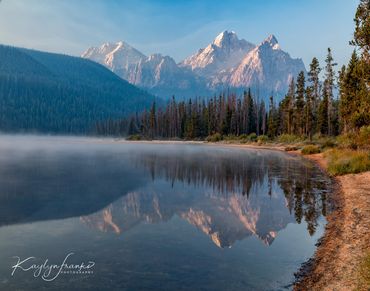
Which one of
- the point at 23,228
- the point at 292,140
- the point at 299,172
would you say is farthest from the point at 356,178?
the point at 292,140

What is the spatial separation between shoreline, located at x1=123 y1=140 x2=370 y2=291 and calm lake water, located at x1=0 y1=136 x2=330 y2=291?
16.2 inches

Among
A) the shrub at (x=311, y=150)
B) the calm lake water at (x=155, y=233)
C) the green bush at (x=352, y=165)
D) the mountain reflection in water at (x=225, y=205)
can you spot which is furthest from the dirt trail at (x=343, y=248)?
the shrub at (x=311, y=150)

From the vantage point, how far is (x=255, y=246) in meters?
12.1

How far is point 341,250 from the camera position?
1091 cm

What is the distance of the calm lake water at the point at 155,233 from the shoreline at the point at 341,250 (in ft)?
1.35

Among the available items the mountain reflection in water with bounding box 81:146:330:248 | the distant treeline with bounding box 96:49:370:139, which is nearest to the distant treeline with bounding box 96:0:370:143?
the distant treeline with bounding box 96:49:370:139

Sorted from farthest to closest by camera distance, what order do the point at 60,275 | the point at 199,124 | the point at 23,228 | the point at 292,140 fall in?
the point at 199,124
the point at 292,140
the point at 23,228
the point at 60,275

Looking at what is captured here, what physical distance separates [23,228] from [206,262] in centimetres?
695

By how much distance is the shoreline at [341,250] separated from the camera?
8672mm

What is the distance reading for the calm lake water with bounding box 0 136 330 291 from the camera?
918 cm

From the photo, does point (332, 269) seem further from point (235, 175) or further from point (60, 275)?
point (235, 175)

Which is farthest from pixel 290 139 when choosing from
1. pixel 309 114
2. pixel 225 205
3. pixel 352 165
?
pixel 225 205

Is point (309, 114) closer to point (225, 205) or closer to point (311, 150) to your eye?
point (311, 150)

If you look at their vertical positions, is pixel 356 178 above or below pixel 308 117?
below
